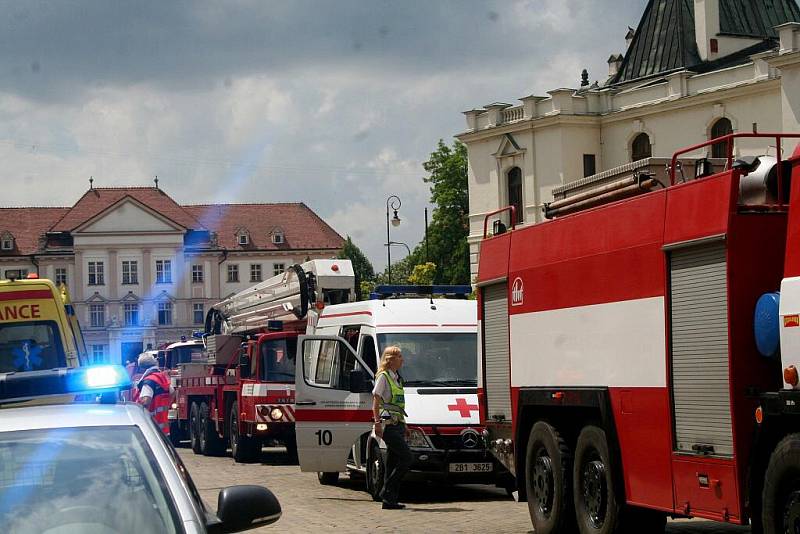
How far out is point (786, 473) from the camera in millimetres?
8867

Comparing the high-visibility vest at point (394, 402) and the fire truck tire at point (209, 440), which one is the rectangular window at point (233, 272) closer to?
the fire truck tire at point (209, 440)

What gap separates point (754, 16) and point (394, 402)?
220 feet

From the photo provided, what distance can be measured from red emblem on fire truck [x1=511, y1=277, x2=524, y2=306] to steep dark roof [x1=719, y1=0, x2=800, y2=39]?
65929 millimetres

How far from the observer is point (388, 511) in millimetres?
16484

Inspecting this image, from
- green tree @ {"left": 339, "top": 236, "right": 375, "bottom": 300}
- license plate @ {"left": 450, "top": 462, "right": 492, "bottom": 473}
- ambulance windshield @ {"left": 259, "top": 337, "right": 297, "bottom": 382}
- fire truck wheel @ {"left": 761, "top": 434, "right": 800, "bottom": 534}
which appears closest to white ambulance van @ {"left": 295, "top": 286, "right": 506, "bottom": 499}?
license plate @ {"left": 450, "top": 462, "right": 492, "bottom": 473}

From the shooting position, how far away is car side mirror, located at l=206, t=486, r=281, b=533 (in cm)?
575

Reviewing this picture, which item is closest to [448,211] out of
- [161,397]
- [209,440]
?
[161,397]

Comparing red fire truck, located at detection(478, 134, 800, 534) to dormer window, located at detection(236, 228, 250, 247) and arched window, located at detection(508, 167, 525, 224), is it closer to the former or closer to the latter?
arched window, located at detection(508, 167, 525, 224)

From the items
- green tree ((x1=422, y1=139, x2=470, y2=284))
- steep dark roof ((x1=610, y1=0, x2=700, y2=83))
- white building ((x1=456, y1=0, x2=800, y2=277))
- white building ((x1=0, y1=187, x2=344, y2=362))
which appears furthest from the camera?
white building ((x1=0, y1=187, x2=344, y2=362))

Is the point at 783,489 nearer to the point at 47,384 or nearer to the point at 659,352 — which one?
the point at 659,352

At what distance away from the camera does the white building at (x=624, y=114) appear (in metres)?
72.7

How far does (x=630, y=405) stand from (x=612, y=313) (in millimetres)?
793

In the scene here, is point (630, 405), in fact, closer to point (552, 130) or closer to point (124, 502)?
point (124, 502)

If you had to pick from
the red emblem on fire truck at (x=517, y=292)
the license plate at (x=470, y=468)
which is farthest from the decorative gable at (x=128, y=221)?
the red emblem on fire truck at (x=517, y=292)
